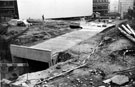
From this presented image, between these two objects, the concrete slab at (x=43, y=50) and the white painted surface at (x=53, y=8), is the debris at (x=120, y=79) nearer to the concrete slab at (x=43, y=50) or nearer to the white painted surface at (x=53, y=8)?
the concrete slab at (x=43, y=50)

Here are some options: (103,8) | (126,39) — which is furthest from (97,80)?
(103,8)

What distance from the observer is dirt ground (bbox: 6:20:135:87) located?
647 cm

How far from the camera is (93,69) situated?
7512mm

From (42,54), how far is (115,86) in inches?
203

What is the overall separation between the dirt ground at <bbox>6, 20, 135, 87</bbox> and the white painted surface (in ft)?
70.6

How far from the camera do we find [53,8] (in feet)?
107

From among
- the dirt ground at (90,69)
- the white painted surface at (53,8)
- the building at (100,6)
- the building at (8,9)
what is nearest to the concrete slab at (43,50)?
the dirt ground at (90,69)

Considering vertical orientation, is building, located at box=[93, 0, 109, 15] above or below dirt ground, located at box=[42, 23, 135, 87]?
above

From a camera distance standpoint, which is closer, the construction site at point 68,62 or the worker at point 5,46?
the construction site at point 68,62

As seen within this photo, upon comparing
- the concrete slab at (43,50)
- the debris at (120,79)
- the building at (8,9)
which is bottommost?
the debris at (120,79)

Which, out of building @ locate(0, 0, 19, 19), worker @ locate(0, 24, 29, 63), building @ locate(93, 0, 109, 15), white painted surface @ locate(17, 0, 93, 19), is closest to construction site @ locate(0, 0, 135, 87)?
worker @ locate(0, 24, 29, 63)

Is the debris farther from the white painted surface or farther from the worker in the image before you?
the white painted surface

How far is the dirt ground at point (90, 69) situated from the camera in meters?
6.47

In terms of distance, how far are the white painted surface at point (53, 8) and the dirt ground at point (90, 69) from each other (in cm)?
2152
